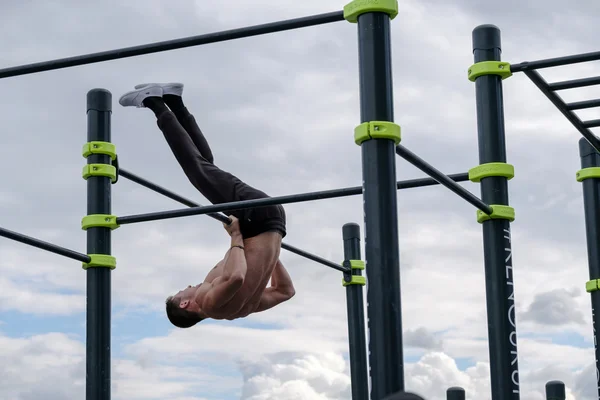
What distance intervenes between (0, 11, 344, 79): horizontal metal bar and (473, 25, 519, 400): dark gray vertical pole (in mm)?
1655

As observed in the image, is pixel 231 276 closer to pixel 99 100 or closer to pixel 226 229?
pixel 226 229

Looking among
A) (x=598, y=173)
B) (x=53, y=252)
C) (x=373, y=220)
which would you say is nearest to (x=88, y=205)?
(x=53, y=252)

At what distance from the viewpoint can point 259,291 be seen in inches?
301

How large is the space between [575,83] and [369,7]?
6.28 feet

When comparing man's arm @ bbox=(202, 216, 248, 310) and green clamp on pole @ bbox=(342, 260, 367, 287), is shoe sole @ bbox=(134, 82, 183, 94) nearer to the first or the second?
man's arm @ bbox=(202, 216, 248, 310)

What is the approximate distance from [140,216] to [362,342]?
3168mm

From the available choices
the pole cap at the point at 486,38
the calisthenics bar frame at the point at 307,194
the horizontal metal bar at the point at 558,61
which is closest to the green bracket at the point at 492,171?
the calisthenics bar frame at the point at 307,194

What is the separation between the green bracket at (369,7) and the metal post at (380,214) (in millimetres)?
27

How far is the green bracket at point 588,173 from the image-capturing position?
866 centimetres

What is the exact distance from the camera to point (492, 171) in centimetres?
646

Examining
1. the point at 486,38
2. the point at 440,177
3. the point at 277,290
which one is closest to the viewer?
the point at 440,177

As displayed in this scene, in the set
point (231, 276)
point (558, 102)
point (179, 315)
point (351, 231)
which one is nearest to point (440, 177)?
point (558, 102)

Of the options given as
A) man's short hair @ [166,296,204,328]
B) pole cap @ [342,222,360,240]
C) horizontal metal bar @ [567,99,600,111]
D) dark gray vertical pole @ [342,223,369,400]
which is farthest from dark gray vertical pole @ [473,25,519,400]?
pole cap @ [342,222,360,240]

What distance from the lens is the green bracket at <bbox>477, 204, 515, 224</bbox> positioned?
6402 mm
